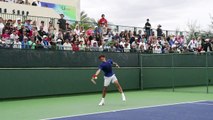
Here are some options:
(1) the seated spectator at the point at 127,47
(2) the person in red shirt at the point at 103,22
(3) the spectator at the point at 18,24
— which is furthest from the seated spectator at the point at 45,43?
(1) the seated spectator at the point at 127,47

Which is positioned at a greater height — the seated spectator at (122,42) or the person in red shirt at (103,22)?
the person in red shirt at (103,22)

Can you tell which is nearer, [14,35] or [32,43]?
[14,35]

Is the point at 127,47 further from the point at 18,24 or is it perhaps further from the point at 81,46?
the point at 18,24

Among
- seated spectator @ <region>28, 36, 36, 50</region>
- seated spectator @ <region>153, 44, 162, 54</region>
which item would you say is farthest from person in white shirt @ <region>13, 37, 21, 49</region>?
seated spectator @ <region>153, 44, 162, 54</region>

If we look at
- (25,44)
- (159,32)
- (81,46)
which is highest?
(159,32)

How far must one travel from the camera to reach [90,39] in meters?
21.8

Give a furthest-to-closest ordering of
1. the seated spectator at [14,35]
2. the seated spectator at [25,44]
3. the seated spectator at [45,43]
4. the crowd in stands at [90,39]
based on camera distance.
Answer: the seated spectator at [45,43] < the seated spectator at [25,44] < the crowd in stands at [90,39] < the seated spectator at [14,35]

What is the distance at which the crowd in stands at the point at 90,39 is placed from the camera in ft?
58.9

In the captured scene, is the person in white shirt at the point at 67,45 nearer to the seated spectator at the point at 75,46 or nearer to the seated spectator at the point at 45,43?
the seated spectator at the point at 75,46

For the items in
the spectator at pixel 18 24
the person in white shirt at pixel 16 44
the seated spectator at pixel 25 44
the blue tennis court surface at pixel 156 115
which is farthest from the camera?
the spectator at pixel 18 24

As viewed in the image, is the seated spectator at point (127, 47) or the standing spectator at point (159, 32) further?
the standing spectator at point (159, 32)

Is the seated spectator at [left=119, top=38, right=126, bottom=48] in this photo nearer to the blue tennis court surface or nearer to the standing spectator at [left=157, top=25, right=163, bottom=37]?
the standing spectator at [left=157, top=25, right=163, bottom=37]

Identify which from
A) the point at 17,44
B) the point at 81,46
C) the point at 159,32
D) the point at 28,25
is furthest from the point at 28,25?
the point at 159,32

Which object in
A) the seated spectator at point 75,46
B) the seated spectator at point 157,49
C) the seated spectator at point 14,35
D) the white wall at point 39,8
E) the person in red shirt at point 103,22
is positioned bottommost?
the seated spectator at point 157,49
